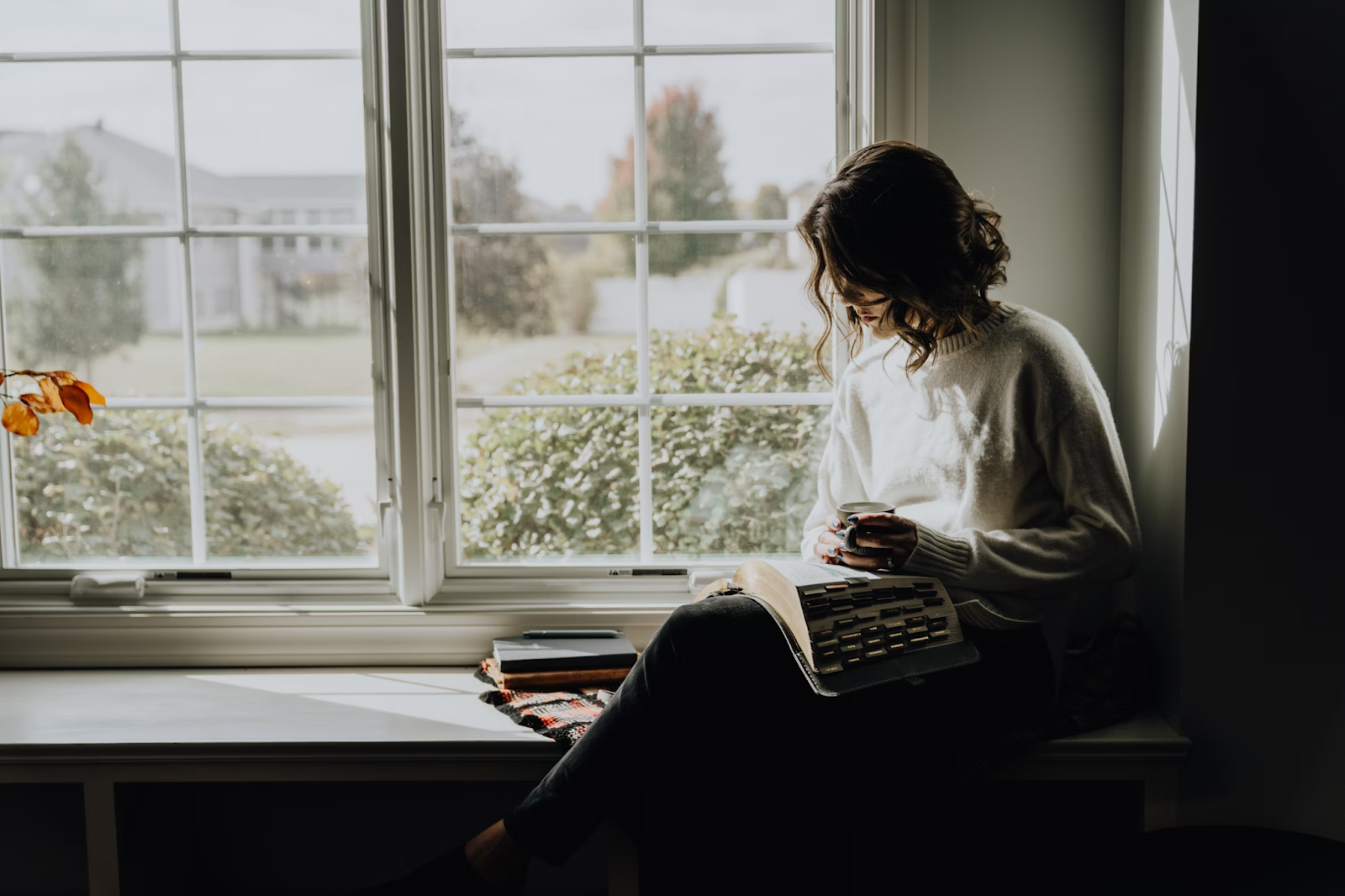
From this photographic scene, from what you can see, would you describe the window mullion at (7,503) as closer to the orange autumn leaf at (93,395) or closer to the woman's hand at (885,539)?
the orange autumn leaf at (93,395)

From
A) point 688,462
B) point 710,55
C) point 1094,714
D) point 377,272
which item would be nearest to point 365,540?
point 377,272

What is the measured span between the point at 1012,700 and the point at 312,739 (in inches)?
42.8

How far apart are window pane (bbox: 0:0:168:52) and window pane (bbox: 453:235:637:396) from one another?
0.74m

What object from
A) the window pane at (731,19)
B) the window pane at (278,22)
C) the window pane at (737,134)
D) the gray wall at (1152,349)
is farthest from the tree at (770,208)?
the window pane at (278,22)

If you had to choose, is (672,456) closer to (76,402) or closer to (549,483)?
(549,483)

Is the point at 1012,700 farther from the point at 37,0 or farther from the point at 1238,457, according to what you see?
the point at 37,0

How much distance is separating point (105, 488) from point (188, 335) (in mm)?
361

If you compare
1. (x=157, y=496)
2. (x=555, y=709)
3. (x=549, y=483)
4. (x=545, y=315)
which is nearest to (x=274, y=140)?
(x=545, y=315)

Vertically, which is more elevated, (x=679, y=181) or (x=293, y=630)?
(x=679, y=181)

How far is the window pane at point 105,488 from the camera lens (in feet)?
7.16

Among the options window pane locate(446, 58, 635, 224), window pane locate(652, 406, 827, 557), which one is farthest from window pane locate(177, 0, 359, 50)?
window pane locate(652, 406, 827, 557)

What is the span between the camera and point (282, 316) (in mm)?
2160

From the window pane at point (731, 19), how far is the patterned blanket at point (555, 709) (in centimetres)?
124

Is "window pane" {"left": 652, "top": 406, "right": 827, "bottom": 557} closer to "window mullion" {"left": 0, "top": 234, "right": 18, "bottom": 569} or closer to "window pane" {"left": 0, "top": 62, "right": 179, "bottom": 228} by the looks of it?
"window pane" {"left": 0, "top": 62, "right": 179, "bottom": 228}
